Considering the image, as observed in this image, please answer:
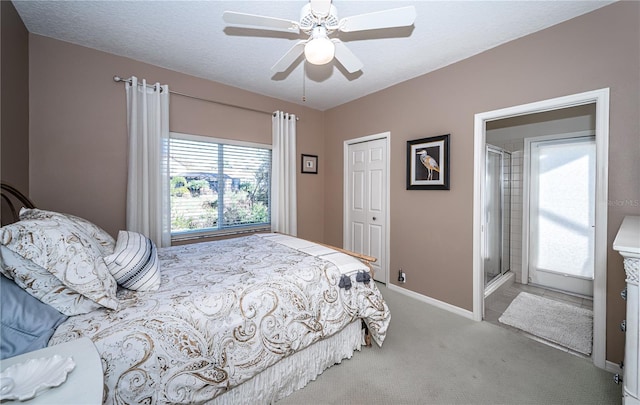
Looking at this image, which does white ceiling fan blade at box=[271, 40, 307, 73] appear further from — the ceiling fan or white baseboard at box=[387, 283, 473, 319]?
white baseboard at box=[387, 283, 473, 319]

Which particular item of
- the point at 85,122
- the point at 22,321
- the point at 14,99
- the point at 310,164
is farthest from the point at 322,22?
the point at 310,164

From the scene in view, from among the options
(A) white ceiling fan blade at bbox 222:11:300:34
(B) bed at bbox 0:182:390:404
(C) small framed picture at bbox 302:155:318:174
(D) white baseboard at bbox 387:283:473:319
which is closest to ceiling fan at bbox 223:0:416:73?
(A) white ceiling fan blade at bbox 222:11:300:34

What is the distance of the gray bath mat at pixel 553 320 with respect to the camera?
2289 mm

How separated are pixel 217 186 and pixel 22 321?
2.47 meters

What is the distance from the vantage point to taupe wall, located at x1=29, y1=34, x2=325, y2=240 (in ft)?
Result: 7.75

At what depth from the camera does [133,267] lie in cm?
148

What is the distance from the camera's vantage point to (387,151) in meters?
3.44

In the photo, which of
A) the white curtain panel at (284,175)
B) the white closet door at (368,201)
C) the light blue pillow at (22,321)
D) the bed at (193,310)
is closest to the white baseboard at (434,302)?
the white closet door at (368,201)

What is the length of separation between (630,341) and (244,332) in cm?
181

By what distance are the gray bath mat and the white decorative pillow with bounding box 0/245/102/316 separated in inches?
132

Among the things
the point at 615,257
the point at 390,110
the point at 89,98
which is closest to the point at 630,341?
the point at 615,257

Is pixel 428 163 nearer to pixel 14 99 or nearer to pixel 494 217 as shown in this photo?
pixel 494 217

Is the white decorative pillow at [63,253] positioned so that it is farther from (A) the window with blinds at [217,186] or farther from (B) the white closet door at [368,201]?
(B) the white closet door at [368,201]

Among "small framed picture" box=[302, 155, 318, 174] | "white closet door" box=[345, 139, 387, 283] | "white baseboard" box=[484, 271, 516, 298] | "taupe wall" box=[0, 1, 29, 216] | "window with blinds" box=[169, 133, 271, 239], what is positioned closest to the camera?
"taupe wall" box=[0, 1, 29, 216]
